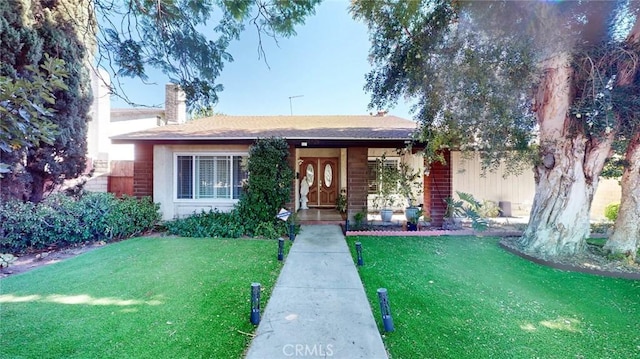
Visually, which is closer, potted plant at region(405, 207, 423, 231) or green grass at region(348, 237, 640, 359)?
green grass at region(348, 237, 640, 359)

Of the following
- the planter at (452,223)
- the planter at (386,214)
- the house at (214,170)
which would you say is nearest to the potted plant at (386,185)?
the planter at (386,214)

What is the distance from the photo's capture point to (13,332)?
10.4ft

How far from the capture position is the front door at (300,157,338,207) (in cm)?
1280

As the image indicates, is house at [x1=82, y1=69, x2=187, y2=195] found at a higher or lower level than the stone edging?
higher

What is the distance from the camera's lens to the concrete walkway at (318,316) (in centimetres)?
290

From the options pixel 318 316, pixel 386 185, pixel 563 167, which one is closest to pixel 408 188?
pixel 386 185

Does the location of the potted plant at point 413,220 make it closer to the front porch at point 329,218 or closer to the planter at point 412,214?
the planter at point 412,214

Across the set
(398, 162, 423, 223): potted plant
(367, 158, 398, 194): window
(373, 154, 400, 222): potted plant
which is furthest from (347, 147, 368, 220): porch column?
(398, 162, 423, 223): potted plant

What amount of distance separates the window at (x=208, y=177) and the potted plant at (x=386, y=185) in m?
4.57

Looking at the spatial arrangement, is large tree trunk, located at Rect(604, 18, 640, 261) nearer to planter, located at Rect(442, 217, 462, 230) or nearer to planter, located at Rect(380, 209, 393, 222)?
planter, located at Rect(442, 217, 462, 230)

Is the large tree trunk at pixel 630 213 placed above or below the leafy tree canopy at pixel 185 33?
below

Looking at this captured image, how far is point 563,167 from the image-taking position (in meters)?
6.02

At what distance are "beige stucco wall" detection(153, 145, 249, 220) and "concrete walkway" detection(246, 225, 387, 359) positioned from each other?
458 cm

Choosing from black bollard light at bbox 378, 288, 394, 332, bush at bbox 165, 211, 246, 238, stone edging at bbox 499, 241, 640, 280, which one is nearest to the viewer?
black bollard light at bbox 378, 288, 394, 332
